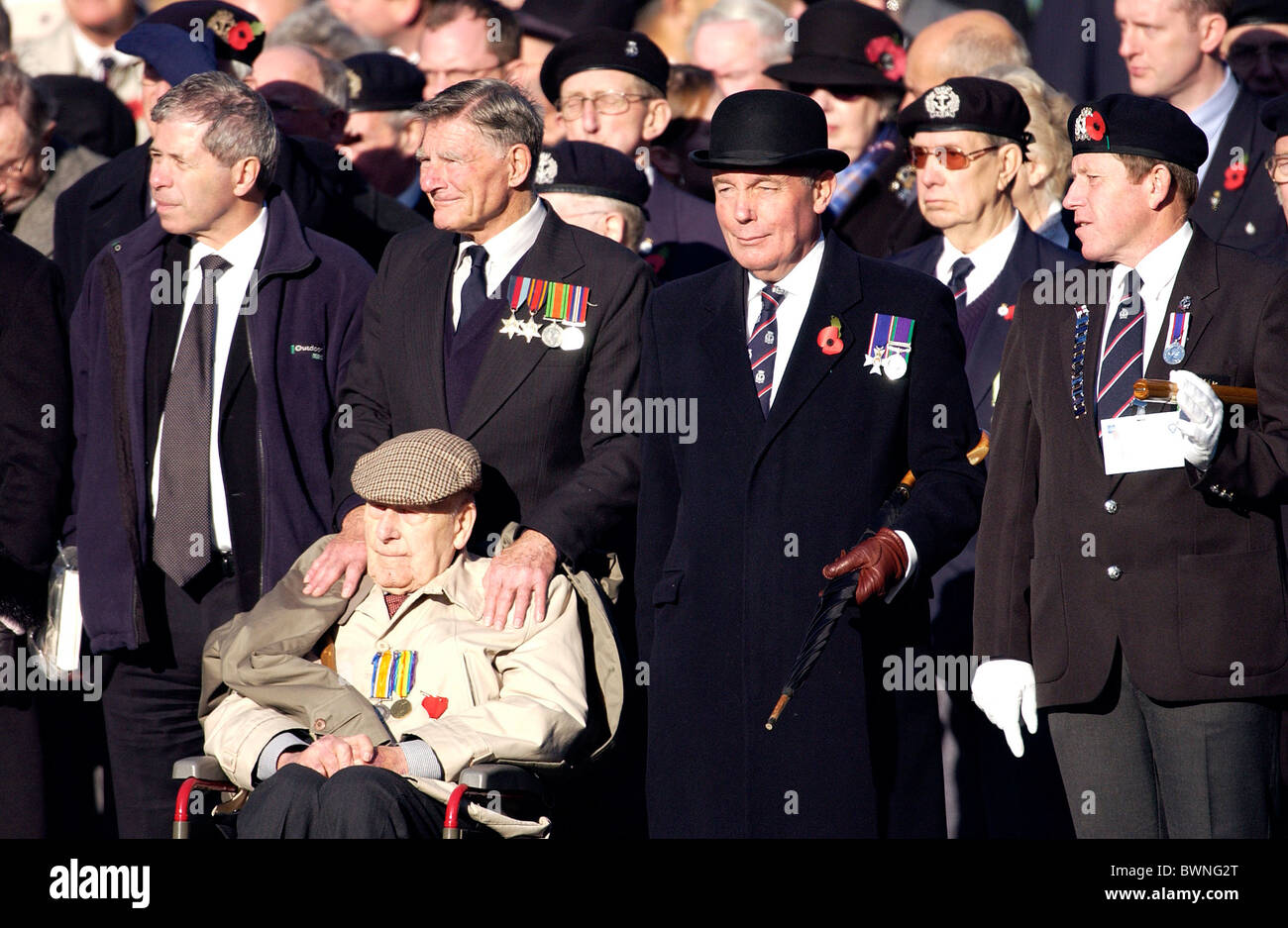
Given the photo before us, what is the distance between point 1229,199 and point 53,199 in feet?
14.5

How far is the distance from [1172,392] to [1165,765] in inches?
38.1

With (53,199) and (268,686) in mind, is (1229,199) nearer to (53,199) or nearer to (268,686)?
(268,686)

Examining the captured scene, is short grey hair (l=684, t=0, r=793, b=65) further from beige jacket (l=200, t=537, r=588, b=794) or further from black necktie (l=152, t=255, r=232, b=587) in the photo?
beige jacket (l=200, t=537, r=588, b=794)

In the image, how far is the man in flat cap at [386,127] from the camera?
8688mm

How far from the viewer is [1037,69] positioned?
9602 mm

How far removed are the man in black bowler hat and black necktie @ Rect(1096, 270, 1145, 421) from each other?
454 mm

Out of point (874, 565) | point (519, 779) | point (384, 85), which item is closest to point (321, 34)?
point (384, 85)

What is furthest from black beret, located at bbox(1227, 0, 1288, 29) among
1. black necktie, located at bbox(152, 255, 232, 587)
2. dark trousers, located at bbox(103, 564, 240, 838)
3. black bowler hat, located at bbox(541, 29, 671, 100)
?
dark trousers, located at bbox(103, 564, 240, 838)

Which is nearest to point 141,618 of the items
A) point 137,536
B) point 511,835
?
point 137,536

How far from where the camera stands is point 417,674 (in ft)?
19.4

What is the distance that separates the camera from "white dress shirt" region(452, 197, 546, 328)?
6.35 meters

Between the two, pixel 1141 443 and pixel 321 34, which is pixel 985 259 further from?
pixel 321 34

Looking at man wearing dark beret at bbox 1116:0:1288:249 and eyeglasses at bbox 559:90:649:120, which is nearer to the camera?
man wearing dark beret at bbox 1116:0:1288:249

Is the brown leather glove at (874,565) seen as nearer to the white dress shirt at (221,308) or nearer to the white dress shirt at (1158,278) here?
the white dress shirt at (1158,278)
